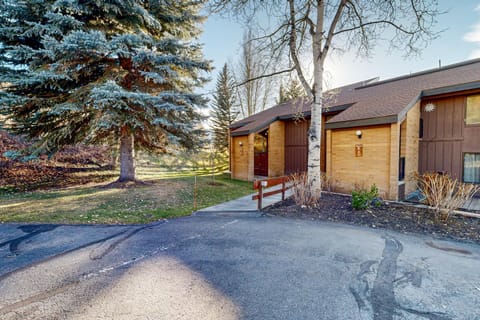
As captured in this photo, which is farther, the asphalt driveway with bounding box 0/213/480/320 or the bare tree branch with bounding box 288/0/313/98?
the bare tree branch with bounding box 288/0/313/98

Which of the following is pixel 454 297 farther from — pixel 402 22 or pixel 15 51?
pixel 15 51

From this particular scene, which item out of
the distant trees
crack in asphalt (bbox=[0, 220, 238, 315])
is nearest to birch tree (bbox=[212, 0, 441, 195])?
the distant trees

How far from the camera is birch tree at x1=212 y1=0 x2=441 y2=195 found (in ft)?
22.2

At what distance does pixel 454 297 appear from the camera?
2529 millimetres

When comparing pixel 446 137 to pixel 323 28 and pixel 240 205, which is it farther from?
pixel 240 205

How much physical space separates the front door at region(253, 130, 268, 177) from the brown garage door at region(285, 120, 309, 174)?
127 cm

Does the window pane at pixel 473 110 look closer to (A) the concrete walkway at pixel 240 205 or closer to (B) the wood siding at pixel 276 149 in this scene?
(A) the concrete walkway at pixel 240 205

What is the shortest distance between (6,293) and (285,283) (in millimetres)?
3269

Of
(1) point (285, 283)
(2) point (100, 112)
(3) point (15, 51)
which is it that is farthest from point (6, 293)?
(3) point (15, 51)

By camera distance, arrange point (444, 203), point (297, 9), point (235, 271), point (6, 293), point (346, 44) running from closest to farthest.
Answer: point (6, 293), point (235, 271), point (444, 203), point (297, 9), point (346, 44)

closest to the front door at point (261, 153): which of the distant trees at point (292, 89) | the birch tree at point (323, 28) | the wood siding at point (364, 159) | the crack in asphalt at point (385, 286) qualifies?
the distant trees at point (292, 89)

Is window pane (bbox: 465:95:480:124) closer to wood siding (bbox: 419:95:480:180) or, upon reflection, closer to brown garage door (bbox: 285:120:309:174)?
wood siding (bbox: 419:95:480:180)

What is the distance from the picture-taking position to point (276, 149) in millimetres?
13031

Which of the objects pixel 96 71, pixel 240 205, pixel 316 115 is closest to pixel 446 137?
pixel 316 115
